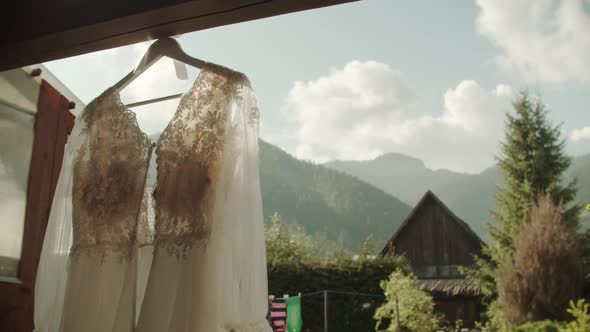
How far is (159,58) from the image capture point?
1.96 meters

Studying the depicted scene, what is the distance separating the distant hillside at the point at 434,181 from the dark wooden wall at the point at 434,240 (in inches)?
1817

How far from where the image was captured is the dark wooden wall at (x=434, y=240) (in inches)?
604

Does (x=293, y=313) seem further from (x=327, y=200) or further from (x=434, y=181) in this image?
(x=434, y=181)

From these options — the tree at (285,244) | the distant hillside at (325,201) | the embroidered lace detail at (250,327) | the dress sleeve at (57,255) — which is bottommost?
the embroidered lace detail at (250,327)

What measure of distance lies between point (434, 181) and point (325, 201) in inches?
1938

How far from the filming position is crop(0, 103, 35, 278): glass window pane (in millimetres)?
2621

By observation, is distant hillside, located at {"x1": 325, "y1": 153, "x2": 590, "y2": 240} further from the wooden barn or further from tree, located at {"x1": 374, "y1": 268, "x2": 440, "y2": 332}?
tree, located at {"x1": 374, "y1": 268, "x2": 440, "y2": 332}

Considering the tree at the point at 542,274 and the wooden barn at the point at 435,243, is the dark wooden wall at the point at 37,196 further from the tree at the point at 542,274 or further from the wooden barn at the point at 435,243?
the wooden barn at the point at 435,243

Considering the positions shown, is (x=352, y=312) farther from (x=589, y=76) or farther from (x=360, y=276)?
(x=589, y=76)

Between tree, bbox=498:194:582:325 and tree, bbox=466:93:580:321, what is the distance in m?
2.37

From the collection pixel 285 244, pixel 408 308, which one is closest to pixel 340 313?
pixel 408 308

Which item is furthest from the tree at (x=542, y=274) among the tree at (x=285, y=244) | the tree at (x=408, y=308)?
the tree at (x=285, y=244)

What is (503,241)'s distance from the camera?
37.8 feet

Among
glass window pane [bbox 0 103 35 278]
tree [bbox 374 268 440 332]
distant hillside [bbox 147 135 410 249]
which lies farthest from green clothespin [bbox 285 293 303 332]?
distant hillside [bbox 147 135 410 249]
